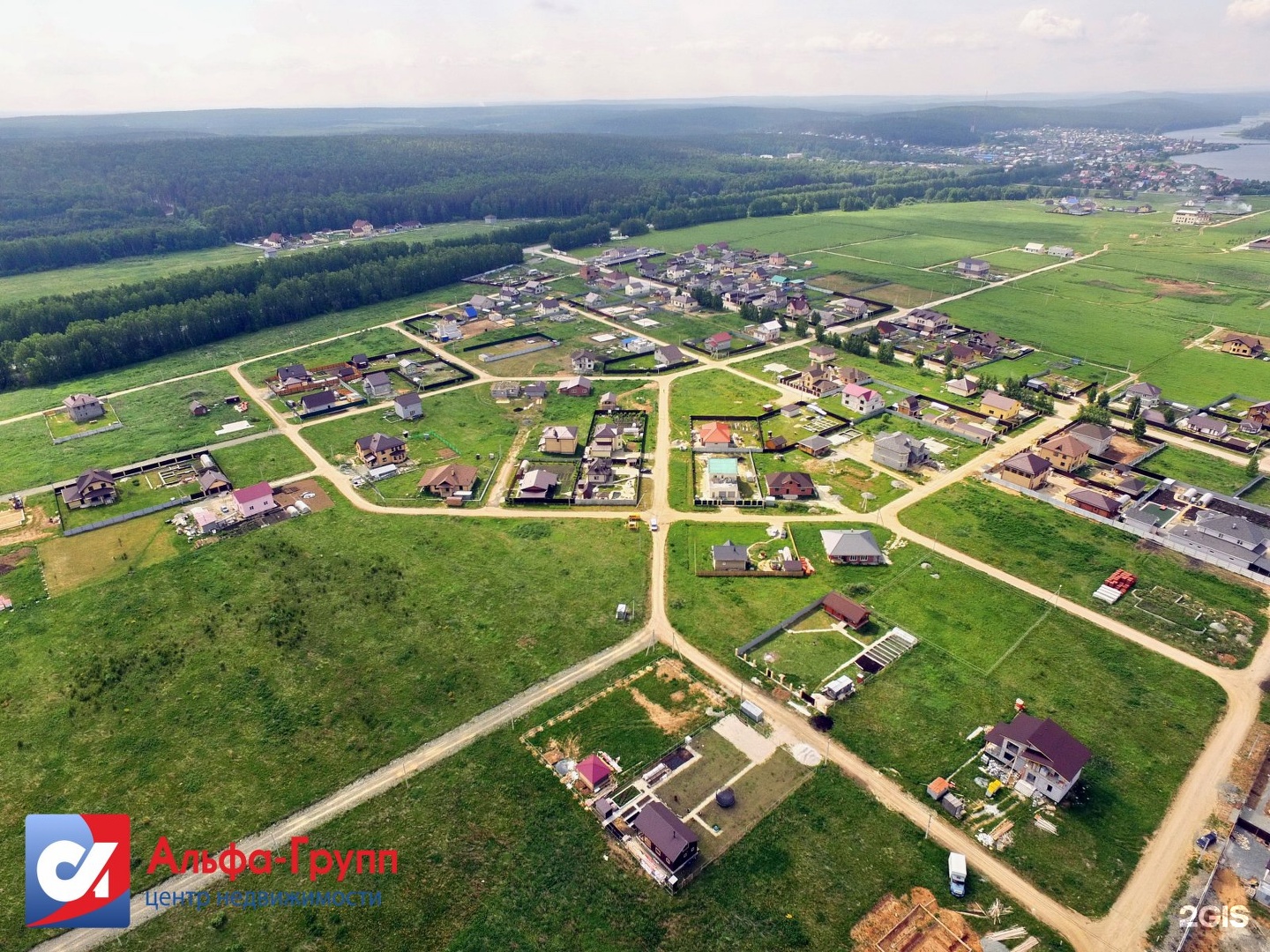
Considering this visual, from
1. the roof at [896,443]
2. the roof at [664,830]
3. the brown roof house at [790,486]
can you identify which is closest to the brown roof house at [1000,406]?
the roof at [896,443]

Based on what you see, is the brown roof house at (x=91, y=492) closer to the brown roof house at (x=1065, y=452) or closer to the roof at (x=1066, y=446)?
the brown roof house at (x=1065, y=452)

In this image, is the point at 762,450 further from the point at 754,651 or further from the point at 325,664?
the point at 325,664

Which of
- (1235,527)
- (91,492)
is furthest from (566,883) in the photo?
(91,492)

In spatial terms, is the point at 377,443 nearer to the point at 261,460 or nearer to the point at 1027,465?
the point at 261,460

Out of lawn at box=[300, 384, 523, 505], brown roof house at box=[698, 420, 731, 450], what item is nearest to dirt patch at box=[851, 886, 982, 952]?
brown roof house at box=[698, 420, 731, 450]

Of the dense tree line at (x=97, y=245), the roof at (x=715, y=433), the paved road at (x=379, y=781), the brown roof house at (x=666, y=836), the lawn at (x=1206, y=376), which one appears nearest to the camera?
the paved road at (x=379, y=781)
